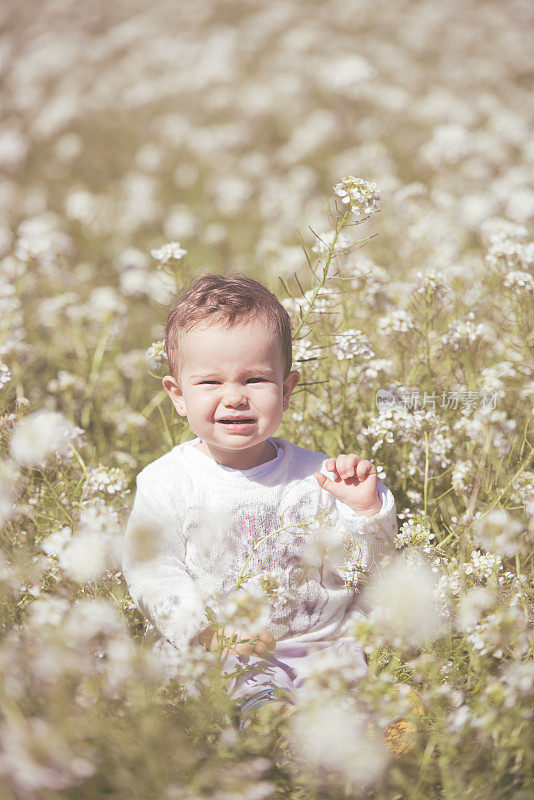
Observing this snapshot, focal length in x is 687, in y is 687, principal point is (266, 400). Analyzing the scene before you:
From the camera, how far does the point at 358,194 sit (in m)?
2.42

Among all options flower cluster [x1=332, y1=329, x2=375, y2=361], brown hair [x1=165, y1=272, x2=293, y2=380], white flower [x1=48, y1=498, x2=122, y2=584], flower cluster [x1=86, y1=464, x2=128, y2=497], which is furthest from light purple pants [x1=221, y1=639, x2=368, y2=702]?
flower cluster [x1=332, y1=329, x2=375, y2=361]

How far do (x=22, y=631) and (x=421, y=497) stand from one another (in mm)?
1707

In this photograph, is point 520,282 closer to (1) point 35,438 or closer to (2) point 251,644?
(2) point 251,644

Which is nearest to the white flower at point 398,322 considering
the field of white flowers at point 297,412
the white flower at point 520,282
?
the field of white flowers at point 297,412

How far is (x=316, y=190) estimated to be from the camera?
7484 millimetres

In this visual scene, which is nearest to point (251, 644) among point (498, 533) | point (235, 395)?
point (235, 395)

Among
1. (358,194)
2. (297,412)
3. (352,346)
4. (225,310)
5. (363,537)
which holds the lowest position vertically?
(297,412)

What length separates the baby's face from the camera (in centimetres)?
225

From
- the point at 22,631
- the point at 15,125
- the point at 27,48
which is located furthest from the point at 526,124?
the point at 27,48

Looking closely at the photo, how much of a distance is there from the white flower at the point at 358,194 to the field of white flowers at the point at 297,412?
0.07 metres

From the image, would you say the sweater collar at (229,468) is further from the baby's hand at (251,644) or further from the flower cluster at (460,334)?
the flower cluster at (460,334)

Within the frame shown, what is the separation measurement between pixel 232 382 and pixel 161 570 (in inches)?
26.3

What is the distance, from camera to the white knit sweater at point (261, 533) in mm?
2383

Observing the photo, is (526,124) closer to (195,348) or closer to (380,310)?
(380,310)
